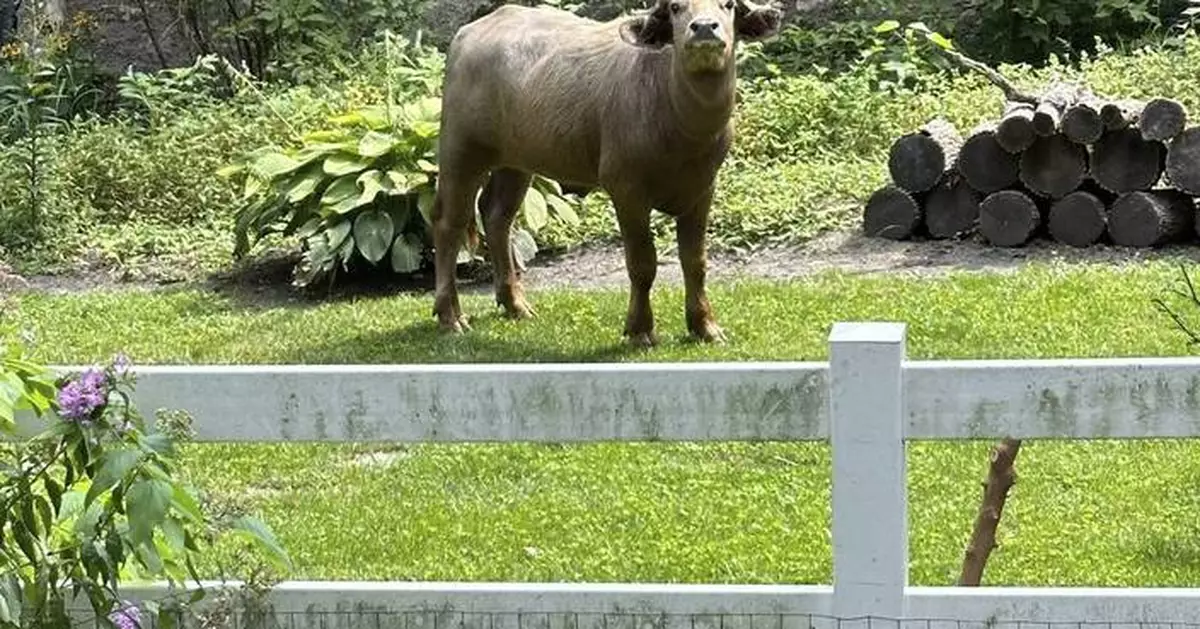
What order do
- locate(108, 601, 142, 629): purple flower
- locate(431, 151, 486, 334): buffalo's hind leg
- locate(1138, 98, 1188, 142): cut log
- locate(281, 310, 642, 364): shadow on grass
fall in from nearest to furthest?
locate(108, 601, 142, 629): purple flower, locate(281, 310, 642, 364): shadow on grass, locate(431, 151, 486, 334): buffalo's hind leg, locate(1138, 98, 1188, 142): cut log

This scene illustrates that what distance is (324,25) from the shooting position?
18.6 m

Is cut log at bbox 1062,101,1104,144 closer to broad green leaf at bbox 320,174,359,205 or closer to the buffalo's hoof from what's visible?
the buffalo's hoof

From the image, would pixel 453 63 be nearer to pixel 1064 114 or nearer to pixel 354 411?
pixel 1064 114

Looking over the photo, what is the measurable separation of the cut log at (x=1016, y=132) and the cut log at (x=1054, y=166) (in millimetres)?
107

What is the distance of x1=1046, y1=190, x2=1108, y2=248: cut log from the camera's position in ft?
40.0

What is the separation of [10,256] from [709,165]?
253 inches

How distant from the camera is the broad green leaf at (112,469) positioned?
4.28 metres

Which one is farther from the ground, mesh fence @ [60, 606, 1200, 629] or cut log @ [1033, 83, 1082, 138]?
mesh fence @ [60, 606, 1200, 629]

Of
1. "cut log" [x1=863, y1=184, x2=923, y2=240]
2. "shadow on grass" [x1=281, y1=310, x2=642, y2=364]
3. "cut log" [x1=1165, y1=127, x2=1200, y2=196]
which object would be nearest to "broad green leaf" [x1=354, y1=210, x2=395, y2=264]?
"shadow on grass" [x1=281, y1=310, x2=642, y2=364]

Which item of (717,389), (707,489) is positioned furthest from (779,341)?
(717,389)

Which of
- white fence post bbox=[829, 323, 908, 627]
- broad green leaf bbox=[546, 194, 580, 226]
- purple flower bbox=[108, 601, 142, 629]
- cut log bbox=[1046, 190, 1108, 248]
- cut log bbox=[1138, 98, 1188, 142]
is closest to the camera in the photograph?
white fence post bbox=[829, 323, 908, 627]

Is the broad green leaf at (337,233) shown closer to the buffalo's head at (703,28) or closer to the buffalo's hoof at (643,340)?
the buffalo's hoof at (643,340)

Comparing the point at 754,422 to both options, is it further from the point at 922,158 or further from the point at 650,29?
the point at 922,158

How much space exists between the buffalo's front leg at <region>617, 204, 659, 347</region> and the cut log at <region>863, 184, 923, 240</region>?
9.06ft
